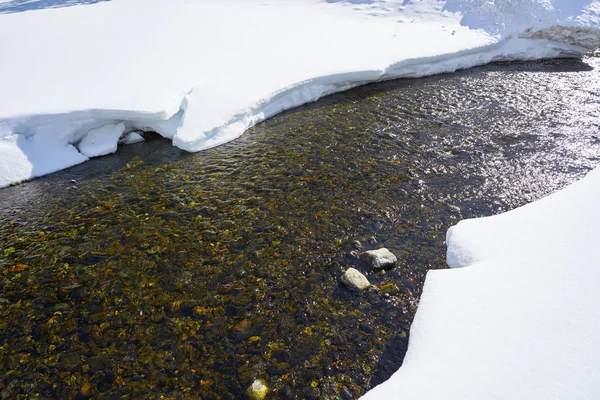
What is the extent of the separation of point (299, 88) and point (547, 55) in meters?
9.98

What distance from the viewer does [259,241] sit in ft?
18.8

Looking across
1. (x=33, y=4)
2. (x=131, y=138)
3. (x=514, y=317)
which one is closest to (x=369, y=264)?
(x=514, y=317)

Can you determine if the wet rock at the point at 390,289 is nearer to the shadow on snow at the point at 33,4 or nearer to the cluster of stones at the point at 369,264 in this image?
the cluster of stones at the point at 369,264

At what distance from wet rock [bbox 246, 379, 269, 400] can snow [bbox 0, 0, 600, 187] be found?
5.91 metres

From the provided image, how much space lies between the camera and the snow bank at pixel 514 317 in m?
2.73

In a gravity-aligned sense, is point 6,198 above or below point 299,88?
below

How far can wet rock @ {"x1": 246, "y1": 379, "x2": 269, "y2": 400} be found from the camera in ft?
12.3

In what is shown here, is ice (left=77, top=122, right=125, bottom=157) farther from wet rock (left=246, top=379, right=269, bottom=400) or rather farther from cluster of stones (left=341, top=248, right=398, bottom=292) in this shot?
wet rock (left=246, top=379, right=269, bottom=400)

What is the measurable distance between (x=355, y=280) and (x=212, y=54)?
898 centimetres

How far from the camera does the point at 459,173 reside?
7.07m

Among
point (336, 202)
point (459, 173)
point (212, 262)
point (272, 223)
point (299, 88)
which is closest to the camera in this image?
point (212, 262)

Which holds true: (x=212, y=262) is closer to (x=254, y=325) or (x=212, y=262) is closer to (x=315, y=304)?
(x=254, y=325)

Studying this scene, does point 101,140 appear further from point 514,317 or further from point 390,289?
point 514,317

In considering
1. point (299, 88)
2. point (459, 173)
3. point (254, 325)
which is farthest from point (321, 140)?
point (254, 325)
